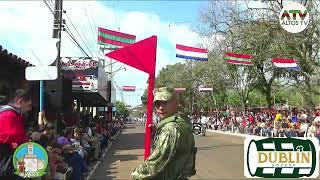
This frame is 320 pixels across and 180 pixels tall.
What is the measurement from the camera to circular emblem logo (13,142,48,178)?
5996 mm

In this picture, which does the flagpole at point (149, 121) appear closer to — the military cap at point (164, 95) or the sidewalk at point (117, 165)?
the military cap at point (164, 95)

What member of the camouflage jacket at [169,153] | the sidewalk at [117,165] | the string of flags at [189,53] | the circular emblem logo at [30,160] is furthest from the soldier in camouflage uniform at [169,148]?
the string of flags at [189,53]

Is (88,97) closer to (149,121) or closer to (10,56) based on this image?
(10,56)

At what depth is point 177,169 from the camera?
407 centimetres

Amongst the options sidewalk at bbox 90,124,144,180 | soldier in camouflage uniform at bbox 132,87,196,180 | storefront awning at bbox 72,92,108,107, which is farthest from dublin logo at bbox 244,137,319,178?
storefront awning at bbox 72,92,108,107

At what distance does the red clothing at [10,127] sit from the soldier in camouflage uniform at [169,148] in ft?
6.00

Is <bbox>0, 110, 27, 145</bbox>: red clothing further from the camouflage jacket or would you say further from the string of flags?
the string of flags

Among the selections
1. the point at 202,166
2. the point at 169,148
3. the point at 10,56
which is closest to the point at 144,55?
the point at 169,148

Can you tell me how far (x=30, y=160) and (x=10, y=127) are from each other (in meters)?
0.85

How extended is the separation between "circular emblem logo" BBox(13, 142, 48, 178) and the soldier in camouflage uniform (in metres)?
2.32

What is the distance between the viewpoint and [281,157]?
4.54 meters

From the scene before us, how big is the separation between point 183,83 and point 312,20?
42.0 metres

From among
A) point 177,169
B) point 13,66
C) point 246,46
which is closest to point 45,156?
point 177,169

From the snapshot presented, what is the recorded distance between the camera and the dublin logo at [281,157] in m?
4.54
